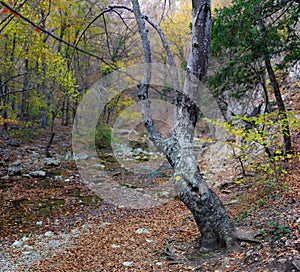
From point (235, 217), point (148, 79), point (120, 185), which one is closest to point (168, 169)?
point (120, 185)

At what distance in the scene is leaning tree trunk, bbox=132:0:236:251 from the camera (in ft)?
9.75

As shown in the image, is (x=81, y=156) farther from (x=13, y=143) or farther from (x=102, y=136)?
(x=13, y=143)

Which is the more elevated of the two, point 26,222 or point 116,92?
point 116,92

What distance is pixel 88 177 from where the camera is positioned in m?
8.68

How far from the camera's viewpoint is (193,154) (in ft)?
10.5

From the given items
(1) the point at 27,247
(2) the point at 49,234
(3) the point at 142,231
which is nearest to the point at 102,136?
(2) the point at 49,234

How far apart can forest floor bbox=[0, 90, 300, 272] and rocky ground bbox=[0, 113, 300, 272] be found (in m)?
0.01

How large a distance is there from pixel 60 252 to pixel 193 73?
3.06 m

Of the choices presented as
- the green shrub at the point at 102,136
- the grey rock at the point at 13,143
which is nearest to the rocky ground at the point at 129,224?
the grey rock at the point at 13,143

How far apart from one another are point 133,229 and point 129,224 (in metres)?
0.36

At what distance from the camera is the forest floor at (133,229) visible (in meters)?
2.71

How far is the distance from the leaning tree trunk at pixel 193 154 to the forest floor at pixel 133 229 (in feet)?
0.78

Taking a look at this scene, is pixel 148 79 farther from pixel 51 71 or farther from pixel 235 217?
pixel 51 71

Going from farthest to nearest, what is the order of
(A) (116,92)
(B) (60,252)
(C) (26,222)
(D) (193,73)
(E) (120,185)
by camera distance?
(A) (116,92)
(E) (120,185)
(C) (26,222)
(B) (60,252)
(D) (193,73)
